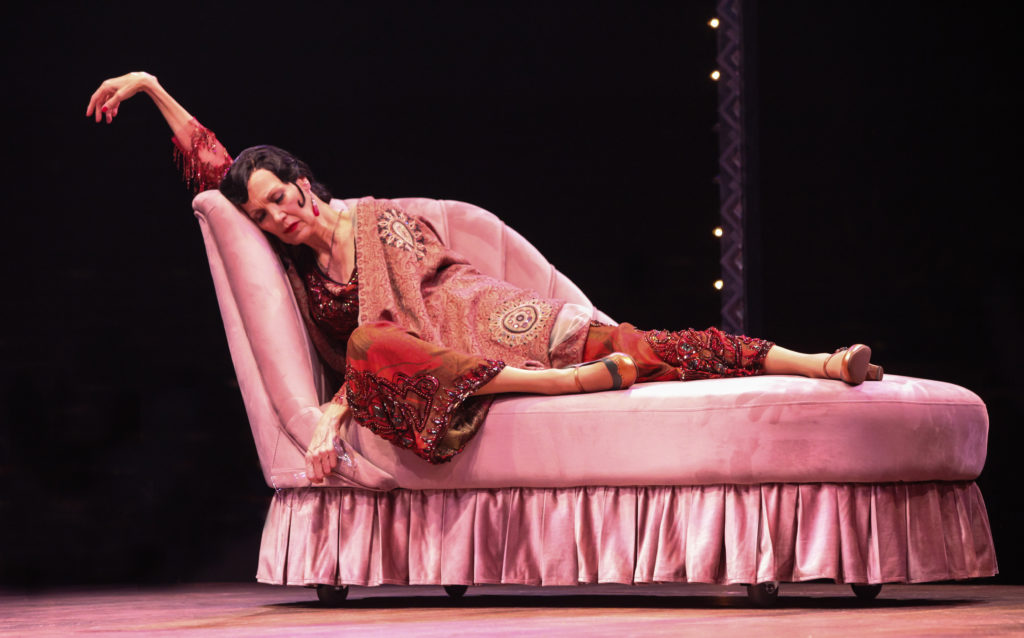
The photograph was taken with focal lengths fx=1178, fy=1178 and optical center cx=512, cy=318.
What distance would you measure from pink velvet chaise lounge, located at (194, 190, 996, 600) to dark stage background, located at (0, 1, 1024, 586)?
1127 millimetres

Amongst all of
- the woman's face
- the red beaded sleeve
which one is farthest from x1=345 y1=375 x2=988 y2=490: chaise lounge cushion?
the red beaded sleeve

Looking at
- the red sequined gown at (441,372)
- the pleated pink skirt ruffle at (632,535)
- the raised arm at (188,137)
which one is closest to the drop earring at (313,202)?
the raised arm at (188,137)

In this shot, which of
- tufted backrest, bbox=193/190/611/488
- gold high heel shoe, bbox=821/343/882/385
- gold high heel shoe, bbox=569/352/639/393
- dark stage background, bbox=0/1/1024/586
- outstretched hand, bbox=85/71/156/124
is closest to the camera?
gold high heel shoe, bbox=821/343/882/385

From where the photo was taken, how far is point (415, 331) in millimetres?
2570

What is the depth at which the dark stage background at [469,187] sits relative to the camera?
350 centimetres

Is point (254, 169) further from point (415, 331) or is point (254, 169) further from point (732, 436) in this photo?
point (732, 436)

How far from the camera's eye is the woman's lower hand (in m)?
2.40

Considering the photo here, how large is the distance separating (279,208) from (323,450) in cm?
60

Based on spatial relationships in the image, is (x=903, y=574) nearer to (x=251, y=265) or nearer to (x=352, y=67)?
(x=251, y=265)

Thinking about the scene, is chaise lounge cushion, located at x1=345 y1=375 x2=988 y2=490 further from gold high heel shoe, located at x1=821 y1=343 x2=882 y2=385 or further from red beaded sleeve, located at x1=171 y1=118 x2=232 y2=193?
red beaded sleeve, located at x1=171 y1=118 x2=232 y2=193

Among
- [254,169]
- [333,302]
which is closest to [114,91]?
[254,169]

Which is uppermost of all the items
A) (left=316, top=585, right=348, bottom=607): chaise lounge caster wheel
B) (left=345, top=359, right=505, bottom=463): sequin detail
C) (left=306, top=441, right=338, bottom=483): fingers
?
(left=345, top=359, right=505, bottom=463): sequin detail

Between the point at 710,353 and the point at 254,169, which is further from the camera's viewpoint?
the point at 254,169

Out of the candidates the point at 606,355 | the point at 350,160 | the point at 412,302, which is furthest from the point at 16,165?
the point at 606,355
